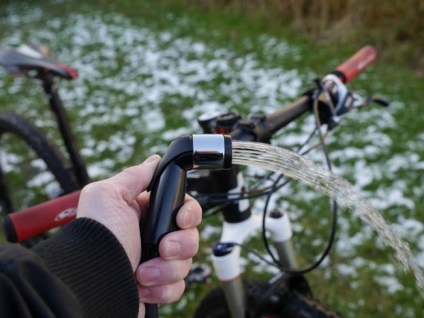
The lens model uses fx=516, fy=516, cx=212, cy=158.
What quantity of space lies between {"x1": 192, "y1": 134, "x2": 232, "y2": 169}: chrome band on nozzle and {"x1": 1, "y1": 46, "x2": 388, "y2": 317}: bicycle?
0.44 meters

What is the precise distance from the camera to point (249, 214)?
153 cm

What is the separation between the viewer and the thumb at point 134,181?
37.4 inches

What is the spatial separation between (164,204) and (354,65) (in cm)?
101

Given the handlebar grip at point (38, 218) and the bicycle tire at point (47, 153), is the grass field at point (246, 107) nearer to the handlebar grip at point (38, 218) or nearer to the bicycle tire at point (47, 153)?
the bicycle tire at point (47, 153)

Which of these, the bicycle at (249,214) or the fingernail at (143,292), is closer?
the fingernail at (143,292)

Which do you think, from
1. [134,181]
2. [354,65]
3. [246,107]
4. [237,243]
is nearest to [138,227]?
[134,181]

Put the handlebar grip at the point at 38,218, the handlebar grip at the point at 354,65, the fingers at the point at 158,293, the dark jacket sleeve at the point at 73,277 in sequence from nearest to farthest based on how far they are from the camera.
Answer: the dark jacket sleeve at the point at 73,277
the fingers at the point at 158,293
the handlebar grip at the point at 38,218
the handlebar grip at the point at 354,65

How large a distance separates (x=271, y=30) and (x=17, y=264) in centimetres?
640

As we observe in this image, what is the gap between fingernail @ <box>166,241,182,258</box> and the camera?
Answer: 2.88ft

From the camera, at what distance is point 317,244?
298cm

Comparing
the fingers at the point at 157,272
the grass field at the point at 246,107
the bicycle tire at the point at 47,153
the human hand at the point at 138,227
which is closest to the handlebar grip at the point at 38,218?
the human hand at the point at 138,227

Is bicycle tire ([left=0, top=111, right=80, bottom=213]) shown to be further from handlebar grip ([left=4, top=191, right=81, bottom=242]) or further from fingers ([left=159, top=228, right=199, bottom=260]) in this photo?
fingers ([left=159, top=228, right=199, bottom=260])

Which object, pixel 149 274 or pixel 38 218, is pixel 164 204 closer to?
pixel 149 274

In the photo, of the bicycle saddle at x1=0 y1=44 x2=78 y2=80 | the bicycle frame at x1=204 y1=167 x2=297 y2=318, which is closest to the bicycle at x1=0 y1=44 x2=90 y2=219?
the bicycle saddle at x1=0 y1=44 x2=78 y2=80
